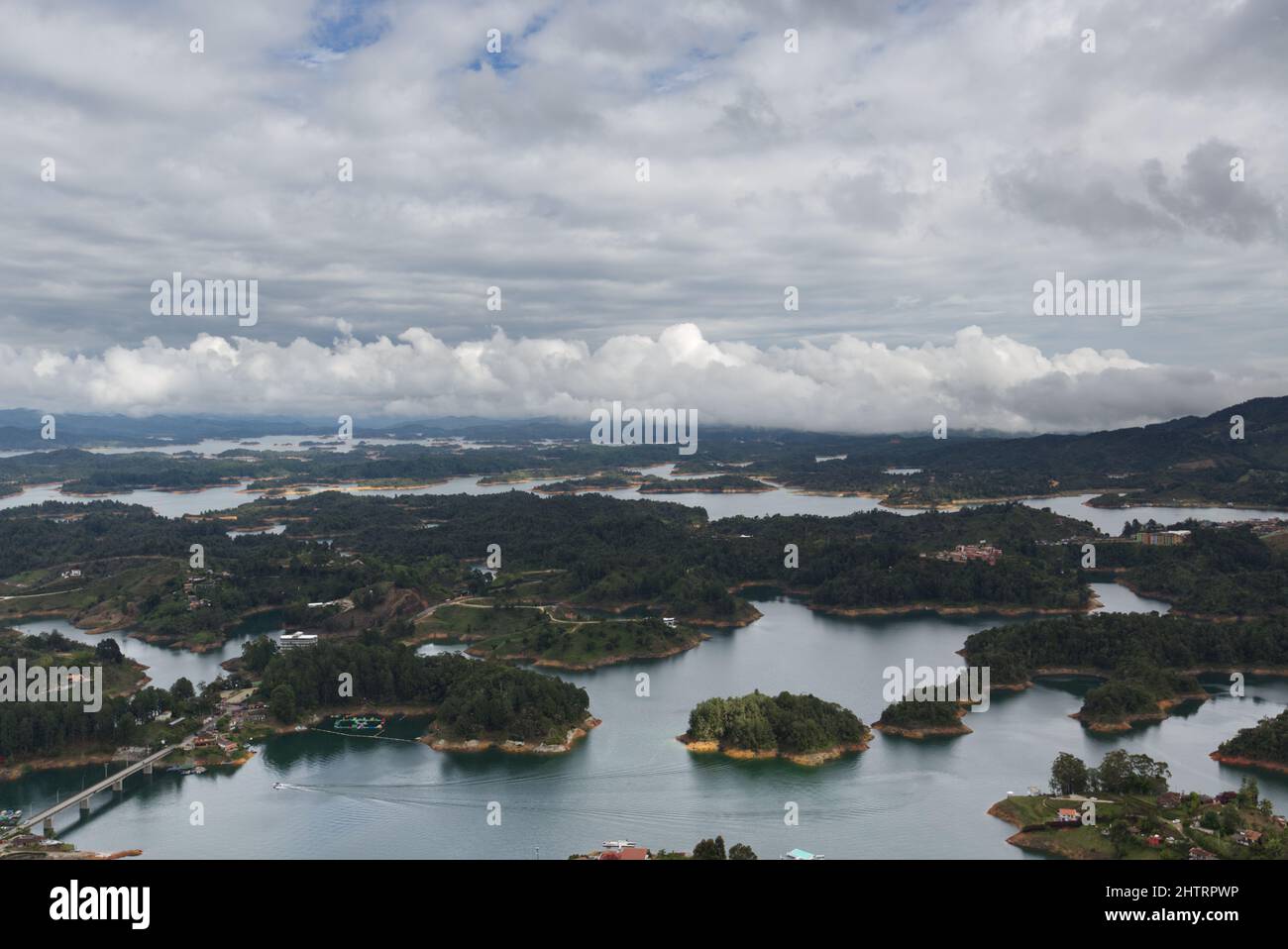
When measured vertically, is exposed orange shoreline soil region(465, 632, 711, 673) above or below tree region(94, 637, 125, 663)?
below

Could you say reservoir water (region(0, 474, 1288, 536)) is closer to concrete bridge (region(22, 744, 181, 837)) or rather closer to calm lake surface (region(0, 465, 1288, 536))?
calm lake surface (region(0, 465, 1288, 536))

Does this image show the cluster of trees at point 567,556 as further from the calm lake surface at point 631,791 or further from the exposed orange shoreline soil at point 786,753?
the exposed orange shoreline soil at point 786,753

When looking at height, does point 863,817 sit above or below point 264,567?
below

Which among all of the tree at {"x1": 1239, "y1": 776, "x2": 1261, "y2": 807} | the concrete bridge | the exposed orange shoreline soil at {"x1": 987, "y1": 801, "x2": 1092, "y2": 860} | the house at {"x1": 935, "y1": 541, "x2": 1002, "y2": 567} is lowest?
the exposed orange shoreline soil at {"x1": 987, "y1": 801, "x2": 1092, "y2": 860}

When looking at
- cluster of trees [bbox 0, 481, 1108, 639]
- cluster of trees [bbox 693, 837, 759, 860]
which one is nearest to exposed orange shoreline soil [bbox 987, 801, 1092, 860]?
cluster of trees [bbox 693, 837, 759, 860]

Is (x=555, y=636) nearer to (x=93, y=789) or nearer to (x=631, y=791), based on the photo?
(x=631, y=791)
